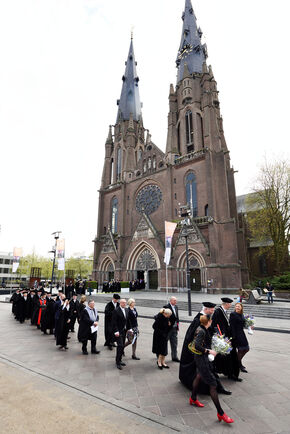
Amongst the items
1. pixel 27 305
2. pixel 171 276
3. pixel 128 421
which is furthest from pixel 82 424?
pixel 171 276

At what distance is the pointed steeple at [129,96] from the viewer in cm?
4669

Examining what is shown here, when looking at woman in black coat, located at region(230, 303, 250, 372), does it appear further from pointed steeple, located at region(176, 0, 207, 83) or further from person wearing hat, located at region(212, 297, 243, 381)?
pointed steeple, located at region(176, 0, 207, 83)

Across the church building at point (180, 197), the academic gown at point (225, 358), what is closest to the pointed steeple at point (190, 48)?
the church building at point (180, 197)

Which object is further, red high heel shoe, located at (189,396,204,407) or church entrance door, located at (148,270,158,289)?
church entrance door, located at (148,270,158,289)

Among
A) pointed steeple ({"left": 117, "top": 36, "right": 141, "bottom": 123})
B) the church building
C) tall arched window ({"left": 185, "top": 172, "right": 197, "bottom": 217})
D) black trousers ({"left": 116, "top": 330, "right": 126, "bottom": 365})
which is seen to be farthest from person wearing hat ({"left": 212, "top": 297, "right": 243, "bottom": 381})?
pointed steeple ({"left": 117, "top": 36, "right": 141, "bottom": 123})

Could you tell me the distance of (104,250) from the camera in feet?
114

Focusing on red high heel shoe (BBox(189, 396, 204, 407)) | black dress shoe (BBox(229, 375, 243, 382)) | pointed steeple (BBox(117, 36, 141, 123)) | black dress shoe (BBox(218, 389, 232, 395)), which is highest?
pointed steeple (BBox(117, 36, 141, 123))

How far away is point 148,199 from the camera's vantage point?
33.6 m

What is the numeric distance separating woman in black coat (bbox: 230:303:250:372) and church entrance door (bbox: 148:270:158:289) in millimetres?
24729

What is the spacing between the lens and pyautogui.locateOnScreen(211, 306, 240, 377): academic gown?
16.6ft

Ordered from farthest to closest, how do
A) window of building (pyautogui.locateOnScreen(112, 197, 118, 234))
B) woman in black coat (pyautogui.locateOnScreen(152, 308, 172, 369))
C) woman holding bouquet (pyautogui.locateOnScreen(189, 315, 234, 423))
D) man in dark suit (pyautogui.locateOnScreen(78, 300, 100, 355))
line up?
window of building (pyautogui.locateOnScreen(112, 197, 118, 234)) → man in dark suit (pyautogui.locateOnScreen(78, 300, 100, 355)) → woman in black coat (pyautogui.locateOnScreen(152, 308, 172, 369)) → woman holding bouquet (pyautogui.locateOnScreen(189, 315, 234, 423))

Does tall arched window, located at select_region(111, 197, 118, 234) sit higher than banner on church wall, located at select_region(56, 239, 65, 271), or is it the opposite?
tall arched window, located at select_region(111, 197, 118, 234)

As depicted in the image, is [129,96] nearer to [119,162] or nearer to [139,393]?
[119,162]

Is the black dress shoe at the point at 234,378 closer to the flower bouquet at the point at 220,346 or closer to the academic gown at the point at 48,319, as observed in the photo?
the flower bouquet at the point at 220,346
